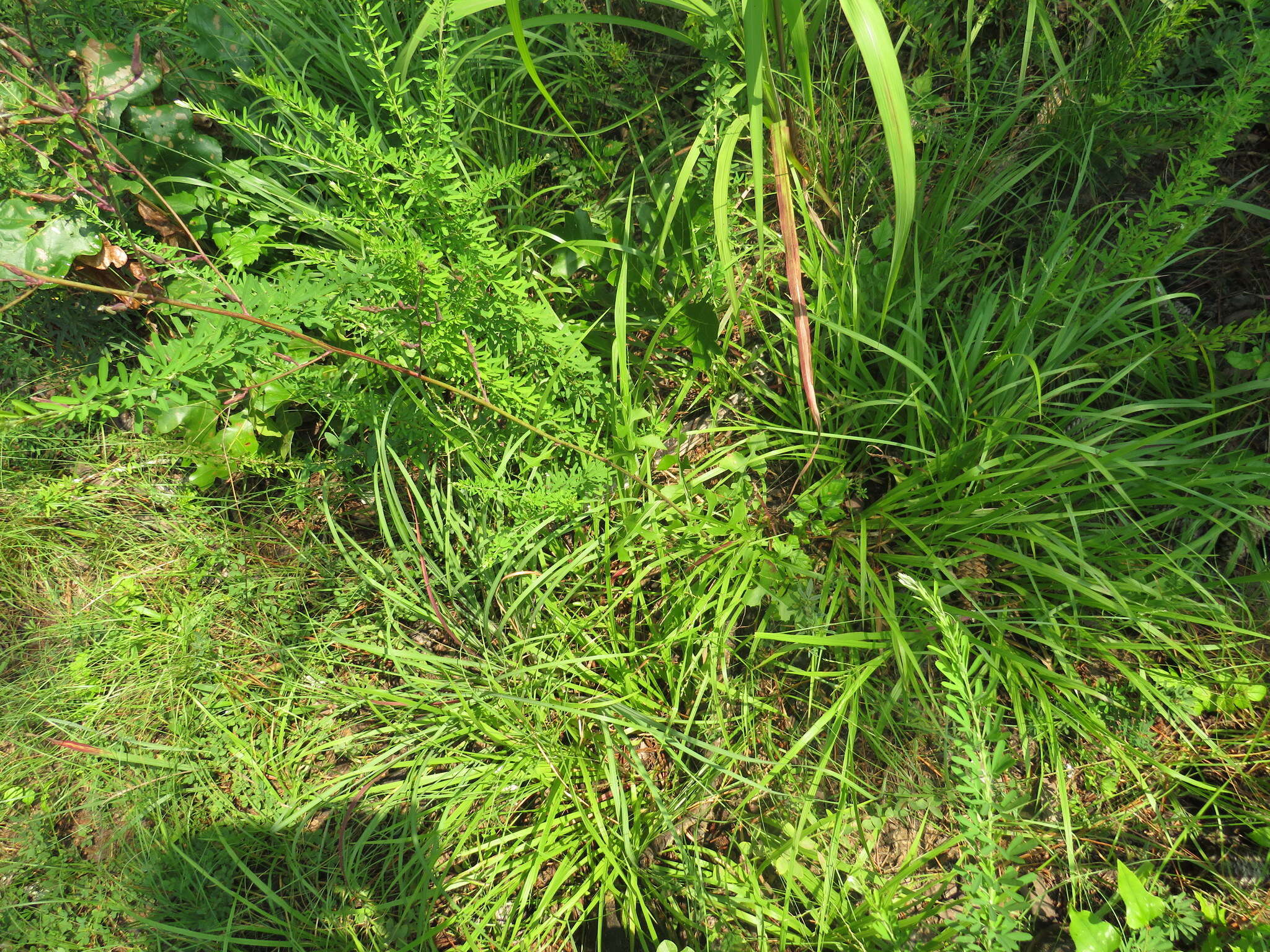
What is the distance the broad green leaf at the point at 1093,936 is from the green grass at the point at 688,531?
0.32 feet

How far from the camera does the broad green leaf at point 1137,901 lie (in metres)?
1.30

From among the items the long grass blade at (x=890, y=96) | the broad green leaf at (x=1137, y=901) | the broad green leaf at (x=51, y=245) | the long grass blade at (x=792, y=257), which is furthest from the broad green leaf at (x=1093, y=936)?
the broad green leaf at (x=51, y=245)

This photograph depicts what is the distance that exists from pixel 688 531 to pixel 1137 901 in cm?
108

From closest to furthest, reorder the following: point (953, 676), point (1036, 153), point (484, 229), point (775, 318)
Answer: point (953, 676) → point (484, 229) → point (1036, 153) → point (775, 318)

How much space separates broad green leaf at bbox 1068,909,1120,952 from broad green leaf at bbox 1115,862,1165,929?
0.14 feet

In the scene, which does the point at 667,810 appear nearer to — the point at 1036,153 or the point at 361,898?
the point at 361,898

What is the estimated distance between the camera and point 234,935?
1.71m

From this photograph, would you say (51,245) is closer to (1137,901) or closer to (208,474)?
(208,474)

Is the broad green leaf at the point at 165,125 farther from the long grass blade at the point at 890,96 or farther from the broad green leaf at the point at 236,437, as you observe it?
the long grass blade at the point at 890,96

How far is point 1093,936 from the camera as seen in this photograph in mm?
1301

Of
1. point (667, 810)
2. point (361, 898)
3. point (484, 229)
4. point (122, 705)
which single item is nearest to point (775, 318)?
point (484, 229)

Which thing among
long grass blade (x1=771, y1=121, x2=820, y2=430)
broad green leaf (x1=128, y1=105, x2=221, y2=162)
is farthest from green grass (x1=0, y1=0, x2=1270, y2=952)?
broad green leaf (x1=128, y1=105, x2=221, y2=162)

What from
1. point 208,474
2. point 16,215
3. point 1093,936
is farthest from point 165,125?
point 1093,936

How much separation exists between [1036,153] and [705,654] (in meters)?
1.51
